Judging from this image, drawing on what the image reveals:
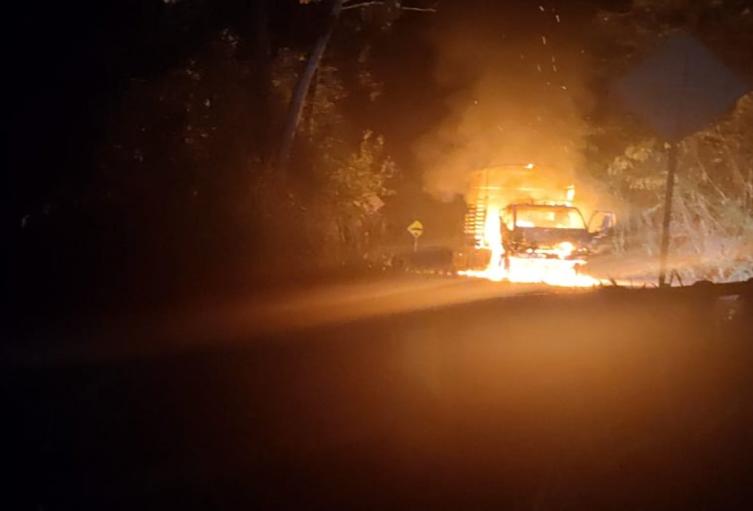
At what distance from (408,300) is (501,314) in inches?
83.1

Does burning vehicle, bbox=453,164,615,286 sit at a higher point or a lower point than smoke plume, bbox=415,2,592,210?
lower

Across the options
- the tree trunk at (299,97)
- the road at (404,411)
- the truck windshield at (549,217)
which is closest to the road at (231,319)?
the road at (404,411)

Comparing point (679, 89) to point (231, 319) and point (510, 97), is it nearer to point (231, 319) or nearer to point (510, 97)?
point (231, 319)

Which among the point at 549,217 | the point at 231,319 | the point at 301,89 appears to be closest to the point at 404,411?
the point at 231,319

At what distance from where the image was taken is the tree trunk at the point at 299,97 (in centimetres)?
1575

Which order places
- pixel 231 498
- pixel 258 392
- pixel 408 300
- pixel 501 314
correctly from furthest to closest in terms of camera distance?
pixel 408 300
pixel 501 314
pixel 258 392
pixel 231 498

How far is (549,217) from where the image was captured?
2045 centimetres

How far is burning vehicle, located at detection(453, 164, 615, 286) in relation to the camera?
62.6 feet

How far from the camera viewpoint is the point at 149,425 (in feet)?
18.8

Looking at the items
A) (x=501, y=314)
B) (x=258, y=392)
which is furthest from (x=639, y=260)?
(x=258, y=392)

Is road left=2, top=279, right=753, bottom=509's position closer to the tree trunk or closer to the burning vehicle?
Answer: the tree trunk

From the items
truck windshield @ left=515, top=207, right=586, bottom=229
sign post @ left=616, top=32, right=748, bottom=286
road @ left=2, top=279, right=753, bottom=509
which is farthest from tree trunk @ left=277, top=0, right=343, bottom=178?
road @ left=2, top=279, right=753, bottom=509

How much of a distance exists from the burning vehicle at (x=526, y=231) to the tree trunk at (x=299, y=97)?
3797 mm

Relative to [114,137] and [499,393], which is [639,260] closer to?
[114,137]
